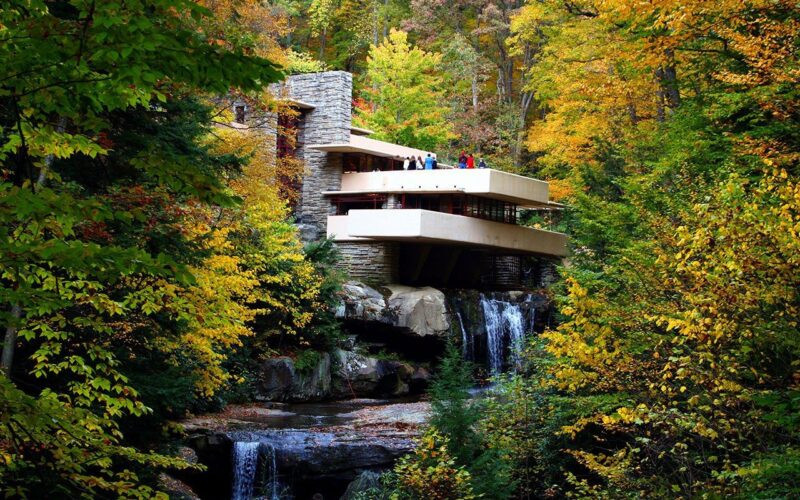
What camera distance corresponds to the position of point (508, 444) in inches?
554

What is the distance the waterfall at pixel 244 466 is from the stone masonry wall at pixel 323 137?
→ 16668 mm

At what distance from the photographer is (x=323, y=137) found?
32.6m

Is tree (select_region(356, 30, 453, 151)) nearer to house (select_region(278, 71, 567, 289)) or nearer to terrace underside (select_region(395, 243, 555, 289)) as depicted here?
house (select_region(278, 71, 567, 289))

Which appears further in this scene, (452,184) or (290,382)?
(452,184)

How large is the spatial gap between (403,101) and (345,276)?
13.2m

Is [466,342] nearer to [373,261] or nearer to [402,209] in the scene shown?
[373,261]

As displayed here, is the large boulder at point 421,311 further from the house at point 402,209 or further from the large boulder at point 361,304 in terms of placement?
the house at point 402,209

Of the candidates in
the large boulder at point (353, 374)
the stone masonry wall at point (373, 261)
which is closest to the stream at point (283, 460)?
the large boulder at point (353, 374)

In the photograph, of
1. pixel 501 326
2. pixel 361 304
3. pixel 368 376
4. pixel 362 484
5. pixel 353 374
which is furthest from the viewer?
pixel 501 326

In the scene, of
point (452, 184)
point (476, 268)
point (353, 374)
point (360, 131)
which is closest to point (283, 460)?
point (353, 374)

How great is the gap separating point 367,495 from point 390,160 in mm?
→ 20935

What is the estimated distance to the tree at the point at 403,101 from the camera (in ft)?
123

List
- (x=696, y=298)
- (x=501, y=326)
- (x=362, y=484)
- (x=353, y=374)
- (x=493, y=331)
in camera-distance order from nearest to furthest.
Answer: (x=696, y=298), (x=362, y=484), (x=353, y=374), (x=493, y=331), (x=501, y=326)

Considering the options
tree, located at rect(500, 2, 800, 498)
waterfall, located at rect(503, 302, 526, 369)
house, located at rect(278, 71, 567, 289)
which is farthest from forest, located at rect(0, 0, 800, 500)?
waterfall, located at rect(503, 302, 526, 369)
